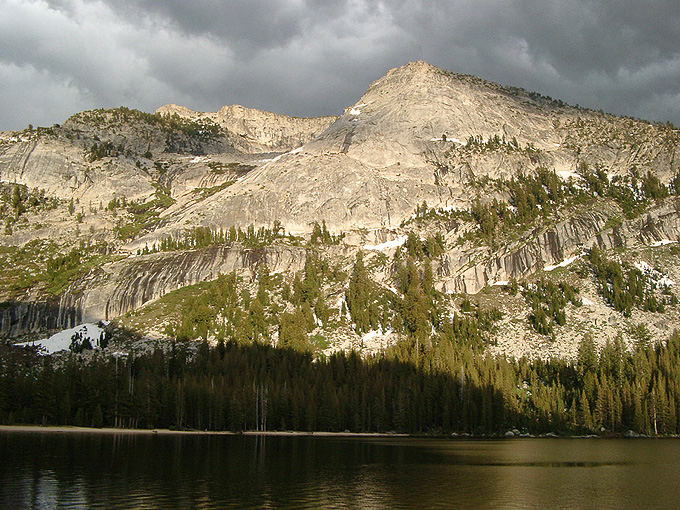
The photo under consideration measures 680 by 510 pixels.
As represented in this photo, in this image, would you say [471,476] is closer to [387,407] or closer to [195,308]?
[387,407]

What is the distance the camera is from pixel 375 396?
13438 centimetres

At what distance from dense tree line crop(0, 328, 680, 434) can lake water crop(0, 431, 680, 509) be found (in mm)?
34802

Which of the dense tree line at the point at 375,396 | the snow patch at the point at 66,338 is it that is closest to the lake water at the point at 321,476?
the dense tree line at the point at 375,396

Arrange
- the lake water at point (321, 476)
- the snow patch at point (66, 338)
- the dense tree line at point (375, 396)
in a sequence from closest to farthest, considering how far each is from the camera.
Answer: the lake water at point (321, 476) < the dense tree line at point (375, 396) < the snow patch at point (66, 338)

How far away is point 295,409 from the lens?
5138 inches

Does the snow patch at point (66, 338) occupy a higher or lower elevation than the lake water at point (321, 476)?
higher

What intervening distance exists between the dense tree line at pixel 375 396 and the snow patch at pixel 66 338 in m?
34.6

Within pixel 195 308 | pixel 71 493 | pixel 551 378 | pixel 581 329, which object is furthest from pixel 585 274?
pixel 71 493

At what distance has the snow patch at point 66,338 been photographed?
7047 inches

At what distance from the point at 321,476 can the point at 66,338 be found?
6106 inches

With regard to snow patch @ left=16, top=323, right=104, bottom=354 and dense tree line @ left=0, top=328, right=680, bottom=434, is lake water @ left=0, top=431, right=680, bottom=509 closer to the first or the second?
dense tree line @ left=0, top=328, right=680, bottom=434

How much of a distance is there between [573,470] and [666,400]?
2955 inches

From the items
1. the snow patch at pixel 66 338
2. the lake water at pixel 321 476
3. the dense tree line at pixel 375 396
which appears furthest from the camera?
the snow patch at pixel 66 338

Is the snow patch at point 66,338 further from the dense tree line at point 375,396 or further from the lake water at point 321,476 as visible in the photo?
the lake water at point 321,476
